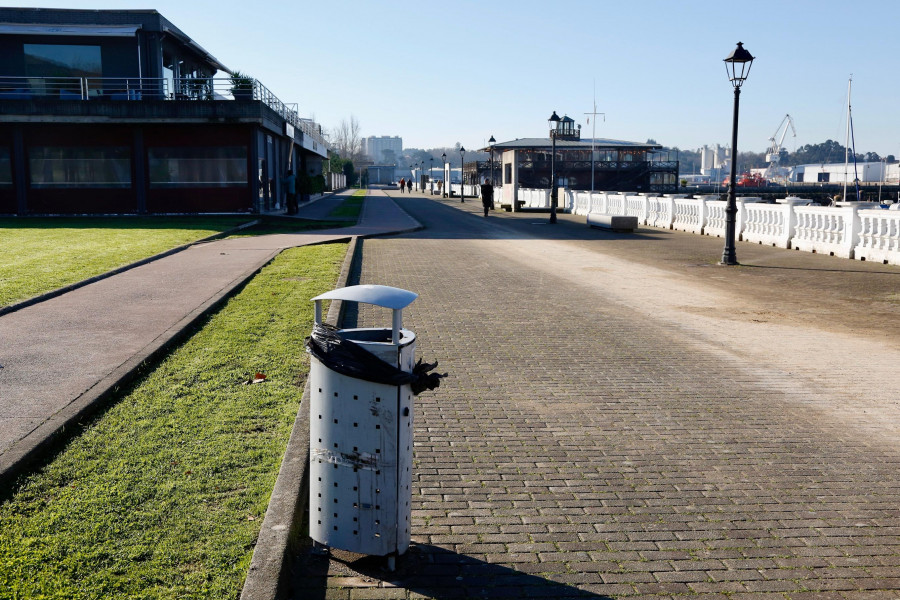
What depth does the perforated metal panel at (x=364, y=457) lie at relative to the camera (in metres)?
3.84

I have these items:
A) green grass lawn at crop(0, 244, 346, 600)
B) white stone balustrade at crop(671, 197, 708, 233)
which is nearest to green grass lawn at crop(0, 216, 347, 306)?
green grass lawn at crop(0, 244, 346, 600)

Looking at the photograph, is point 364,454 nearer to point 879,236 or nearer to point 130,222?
point 879,236

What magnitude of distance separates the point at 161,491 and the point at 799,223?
66.9 ft

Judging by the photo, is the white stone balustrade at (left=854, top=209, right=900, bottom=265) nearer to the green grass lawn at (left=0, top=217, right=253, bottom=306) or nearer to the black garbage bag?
the green grass lawn at (left=0, top=217, right=253, bottom=306)

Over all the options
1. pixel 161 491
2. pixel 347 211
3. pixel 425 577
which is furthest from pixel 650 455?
pixel 347 211

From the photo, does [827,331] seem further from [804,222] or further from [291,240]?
[291,240]

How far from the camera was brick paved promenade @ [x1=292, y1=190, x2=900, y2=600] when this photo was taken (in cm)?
394

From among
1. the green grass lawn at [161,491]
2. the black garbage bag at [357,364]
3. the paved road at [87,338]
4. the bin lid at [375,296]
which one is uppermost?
the bin lid at [375,296]

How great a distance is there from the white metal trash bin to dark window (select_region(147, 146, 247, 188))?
105ft

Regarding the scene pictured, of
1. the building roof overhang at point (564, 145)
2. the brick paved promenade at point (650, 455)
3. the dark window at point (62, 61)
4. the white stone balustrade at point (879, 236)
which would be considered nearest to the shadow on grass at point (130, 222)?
the dark window at point (62, 61)

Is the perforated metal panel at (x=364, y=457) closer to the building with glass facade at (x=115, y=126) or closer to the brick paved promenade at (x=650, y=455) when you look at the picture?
the brick paved promenade at (x=650, y=455)

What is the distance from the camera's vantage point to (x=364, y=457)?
12.7ft

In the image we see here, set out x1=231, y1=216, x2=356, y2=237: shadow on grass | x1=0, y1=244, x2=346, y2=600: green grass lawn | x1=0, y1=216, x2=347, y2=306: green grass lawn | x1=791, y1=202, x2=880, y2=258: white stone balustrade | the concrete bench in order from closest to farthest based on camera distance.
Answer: x1=0, y1=244, x2=346, y2=600: green grass lawn < x1=0, y1=216, x2=347, y2=306: green grass lawn < x1=791, y1=202, x2=880, y2=258: white stone balustrade < x1=231, y1=216, x2=356, y2=237: shadow on grass < the concrete bench

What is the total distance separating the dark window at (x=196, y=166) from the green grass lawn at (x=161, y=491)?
27914 mm
